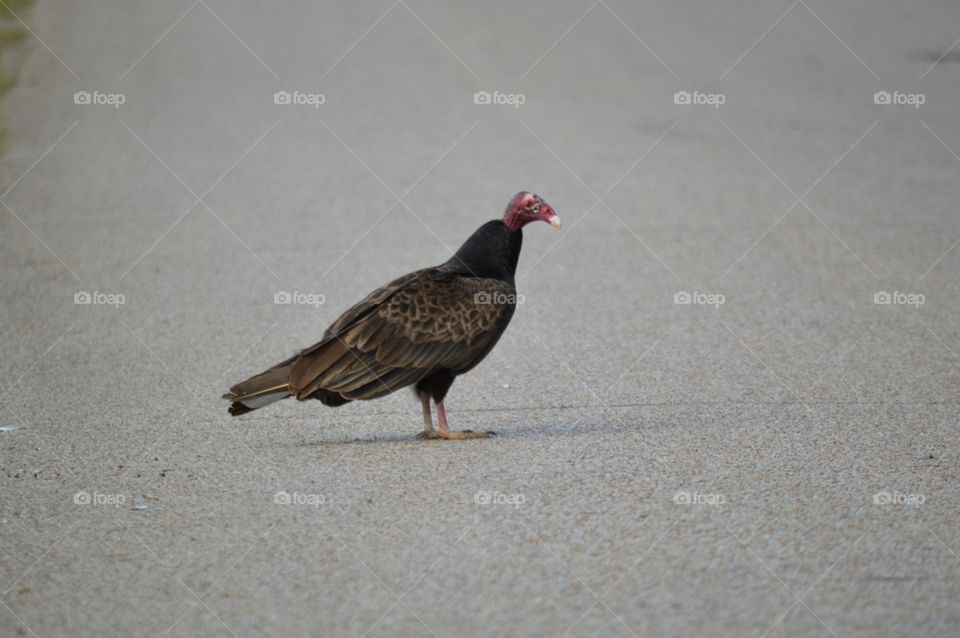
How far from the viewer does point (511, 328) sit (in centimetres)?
951

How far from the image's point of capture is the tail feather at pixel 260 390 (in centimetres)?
692

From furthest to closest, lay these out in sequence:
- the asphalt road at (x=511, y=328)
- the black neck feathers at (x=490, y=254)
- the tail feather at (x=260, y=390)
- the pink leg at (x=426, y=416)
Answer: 1. the black neck feathers at (x=490, y=254)
2. the pink leg at (x=426, y=416)
3. the tail feather at (x=260, y=390)
4. the asphalt road at (x=511, y=328)

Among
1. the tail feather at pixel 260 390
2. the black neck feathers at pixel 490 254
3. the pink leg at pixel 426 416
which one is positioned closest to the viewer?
the tail feather at pixel 260 390

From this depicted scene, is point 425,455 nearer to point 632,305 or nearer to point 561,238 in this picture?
point 632,305

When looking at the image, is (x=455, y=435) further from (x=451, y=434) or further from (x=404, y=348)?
(x=404, y=348)

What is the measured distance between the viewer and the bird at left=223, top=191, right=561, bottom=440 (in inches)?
275

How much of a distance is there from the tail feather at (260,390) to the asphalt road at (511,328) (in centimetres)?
22

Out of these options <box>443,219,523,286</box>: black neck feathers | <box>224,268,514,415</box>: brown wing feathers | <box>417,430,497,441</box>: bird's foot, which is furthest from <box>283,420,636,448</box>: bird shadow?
<box>443,219,523,286</box>: black neck feathers

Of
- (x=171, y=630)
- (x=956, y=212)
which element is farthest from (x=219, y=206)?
(x=171, y=630)

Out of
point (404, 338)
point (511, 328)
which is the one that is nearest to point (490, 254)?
point (404, 338)

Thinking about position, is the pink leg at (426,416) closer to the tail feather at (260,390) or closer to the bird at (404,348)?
the bird at (404,348)

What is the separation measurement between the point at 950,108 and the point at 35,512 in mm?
12148

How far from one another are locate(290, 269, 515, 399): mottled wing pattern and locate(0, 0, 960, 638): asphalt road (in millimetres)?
342

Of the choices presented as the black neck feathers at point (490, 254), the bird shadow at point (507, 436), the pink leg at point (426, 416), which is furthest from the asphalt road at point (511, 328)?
the black neck feathers at point (490, 254)
